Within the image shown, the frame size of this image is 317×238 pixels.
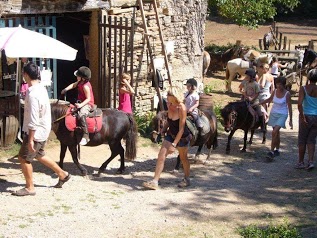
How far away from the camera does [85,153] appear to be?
11266mm

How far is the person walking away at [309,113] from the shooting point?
1035cm

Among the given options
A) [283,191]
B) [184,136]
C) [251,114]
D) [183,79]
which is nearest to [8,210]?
[184,136]

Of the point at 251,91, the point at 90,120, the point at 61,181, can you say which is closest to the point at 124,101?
the point at 90,120

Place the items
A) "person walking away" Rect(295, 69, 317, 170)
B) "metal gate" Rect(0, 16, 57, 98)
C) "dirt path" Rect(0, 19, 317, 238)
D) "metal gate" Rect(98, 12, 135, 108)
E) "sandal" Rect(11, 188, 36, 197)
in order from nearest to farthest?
"dirt path" Rect(0, 19, 317, 238), "sandal" Rect(11, 188, 36, 197), "person walking away" Rect(295, 69, 317, 170), "metal gate" Rect(0, 16, 57, 98), "metal gate" Rect(98, 12, 135, 108)

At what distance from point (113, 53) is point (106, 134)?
298 centimetres

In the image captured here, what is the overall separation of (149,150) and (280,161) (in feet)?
8.23

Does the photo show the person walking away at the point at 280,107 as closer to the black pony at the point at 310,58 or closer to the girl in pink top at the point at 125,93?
the girl in pink top at the point at 125,93

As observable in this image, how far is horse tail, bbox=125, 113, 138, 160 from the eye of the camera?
10.2 metres

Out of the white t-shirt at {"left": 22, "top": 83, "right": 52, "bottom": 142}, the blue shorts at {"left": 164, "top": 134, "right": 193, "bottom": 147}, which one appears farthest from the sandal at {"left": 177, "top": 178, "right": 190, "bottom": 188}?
the white t-shirt at {"left": 22, "top": 83, "right": 52, "bottom": 142}

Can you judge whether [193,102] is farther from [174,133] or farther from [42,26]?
[42,26]

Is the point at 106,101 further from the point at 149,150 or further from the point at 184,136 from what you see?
the point at 184,136

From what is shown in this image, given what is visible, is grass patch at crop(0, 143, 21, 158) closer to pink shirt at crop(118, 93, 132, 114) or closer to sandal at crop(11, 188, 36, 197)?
pink shirt at crop(118, 93, 132, 114)

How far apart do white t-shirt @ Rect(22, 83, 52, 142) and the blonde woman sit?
1.85m

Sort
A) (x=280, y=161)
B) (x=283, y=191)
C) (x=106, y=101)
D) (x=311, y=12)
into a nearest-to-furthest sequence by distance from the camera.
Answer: (x=283, y=191), (x=280, y=161), (x=106, y=101), (x=311, y=12)
